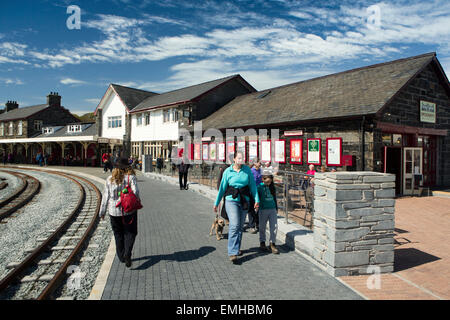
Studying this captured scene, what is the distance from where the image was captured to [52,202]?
11.9m

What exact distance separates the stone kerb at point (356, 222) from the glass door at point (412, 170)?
995cm

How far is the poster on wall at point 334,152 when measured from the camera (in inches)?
496

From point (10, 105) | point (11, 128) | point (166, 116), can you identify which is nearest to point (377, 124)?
point (166, 116)

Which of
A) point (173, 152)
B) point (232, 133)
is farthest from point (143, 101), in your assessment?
point (232, 133)

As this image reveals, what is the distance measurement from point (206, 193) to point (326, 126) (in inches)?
236

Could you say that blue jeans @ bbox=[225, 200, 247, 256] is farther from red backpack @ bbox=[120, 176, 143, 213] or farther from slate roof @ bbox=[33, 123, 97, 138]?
slate roof @ bbox=[33, 123, 97, 138]

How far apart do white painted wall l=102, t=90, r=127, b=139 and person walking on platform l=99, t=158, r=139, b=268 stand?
1098 inches

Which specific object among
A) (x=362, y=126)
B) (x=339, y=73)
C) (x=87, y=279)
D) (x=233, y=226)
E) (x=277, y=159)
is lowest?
(x=87, y=279)

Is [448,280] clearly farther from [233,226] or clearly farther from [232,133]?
[232,133]

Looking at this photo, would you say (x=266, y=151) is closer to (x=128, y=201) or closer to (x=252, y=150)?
(x=252, y=150)

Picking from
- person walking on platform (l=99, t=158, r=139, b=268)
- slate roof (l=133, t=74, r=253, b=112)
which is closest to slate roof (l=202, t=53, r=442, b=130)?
slate roof (l=133, t=74, r=253, b=112)

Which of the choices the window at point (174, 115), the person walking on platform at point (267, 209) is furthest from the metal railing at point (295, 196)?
the window at point (174, 115)

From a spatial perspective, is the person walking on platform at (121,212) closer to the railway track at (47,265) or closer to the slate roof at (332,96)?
the railway track at (47,265)

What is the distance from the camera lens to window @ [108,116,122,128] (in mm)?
31891
